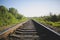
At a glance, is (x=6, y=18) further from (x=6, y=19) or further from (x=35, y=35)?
(x=35, y=35)

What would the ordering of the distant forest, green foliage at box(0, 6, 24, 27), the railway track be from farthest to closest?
green foliage at box(0, 6, 24, 27) → the distant forest → the railway track

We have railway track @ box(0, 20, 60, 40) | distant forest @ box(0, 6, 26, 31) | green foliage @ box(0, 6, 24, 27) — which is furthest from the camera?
green foliage @ box(0, 6, 24, 27)

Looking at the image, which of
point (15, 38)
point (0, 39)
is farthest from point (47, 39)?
point (0, 39)

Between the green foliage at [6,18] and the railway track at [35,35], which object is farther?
the green foliage at [6,18]

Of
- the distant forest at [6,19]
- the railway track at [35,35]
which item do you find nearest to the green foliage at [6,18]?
the distant forest at [6,19]

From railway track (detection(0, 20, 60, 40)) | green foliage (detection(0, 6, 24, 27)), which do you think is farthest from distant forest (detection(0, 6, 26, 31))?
railway track (detection(0, 20, 60, 40))

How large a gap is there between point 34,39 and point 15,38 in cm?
72

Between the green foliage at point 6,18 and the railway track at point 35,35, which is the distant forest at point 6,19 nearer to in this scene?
the green foliage at point 6,18

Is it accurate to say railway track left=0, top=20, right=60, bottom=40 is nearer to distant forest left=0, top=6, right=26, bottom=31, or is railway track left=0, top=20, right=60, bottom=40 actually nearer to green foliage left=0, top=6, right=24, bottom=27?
distant forest left=0, top=6, right=26, bottom=31

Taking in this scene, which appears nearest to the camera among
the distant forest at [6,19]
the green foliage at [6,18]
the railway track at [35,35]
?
the railway track at [35,35]

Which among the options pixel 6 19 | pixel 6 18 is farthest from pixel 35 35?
pixel 6 18

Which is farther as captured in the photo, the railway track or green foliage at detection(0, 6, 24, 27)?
green foliage at detection(0, 6, 24, 27)

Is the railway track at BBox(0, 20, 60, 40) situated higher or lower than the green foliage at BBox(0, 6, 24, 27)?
lower

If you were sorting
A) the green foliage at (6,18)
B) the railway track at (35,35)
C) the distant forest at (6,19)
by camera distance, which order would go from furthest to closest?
the green foliage at (6,18)
the distant forest at (6,19)
the railway track at (35,35)
